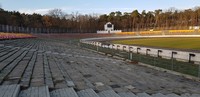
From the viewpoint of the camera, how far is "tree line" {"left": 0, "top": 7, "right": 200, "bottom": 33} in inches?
4390

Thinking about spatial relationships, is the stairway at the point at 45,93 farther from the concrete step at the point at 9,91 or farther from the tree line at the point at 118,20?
the tree line at the point at 118,20

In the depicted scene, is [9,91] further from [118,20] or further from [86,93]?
[118,20]

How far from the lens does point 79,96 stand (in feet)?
21.9

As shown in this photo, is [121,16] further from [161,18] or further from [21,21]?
[21,21]

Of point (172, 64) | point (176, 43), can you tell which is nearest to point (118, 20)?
point (176, 43)

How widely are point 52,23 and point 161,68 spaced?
340ft

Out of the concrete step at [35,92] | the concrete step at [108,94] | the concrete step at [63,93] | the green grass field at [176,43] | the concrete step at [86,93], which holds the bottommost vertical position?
the green grass field at [176,43]

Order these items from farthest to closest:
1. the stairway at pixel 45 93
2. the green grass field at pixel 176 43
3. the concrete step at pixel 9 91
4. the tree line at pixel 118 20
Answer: the tree line at pixel 118 20
the green grass field at pixel 176 43
the stairway at pixel 45 93
the concrete step at pixel 9 91

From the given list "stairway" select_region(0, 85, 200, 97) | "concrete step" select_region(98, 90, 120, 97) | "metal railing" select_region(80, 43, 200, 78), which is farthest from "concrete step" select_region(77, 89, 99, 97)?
"metal railing" select_region(80, 43, 200, 78)

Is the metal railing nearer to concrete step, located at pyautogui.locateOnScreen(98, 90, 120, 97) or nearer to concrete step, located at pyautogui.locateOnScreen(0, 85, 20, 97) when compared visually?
concrete step, located at pyautogui.locateOnScreen(98, 90, 120, 97)

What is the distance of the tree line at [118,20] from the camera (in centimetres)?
11150

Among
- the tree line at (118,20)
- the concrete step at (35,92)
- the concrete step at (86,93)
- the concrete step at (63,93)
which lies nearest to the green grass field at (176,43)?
the concrete step at (86,93)

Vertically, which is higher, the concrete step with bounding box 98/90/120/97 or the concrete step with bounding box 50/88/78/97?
the concrete step with bounding box 50/88/78/97

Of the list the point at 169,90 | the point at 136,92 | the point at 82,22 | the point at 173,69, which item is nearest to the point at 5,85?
the point at 136,92
